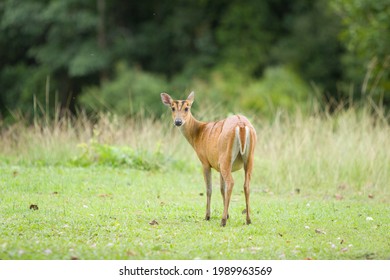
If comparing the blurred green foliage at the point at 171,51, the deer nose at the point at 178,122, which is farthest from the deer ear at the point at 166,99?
the blurred green foliage at the point at 171,51

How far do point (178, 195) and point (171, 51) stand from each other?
71.0 feet

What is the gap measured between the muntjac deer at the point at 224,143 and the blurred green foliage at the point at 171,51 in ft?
56.4

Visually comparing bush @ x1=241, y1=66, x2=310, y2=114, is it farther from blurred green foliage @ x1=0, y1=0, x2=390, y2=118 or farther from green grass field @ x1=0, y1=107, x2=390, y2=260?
green grass field @ x1=0, y1=107, x2=390, y2=260

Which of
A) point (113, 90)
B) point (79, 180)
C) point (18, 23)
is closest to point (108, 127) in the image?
point (79, 180)

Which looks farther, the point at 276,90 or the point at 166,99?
the point at 276,90

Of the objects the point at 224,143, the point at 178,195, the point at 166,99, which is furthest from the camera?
the point at 178,195

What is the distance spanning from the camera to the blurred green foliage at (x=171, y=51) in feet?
88.6

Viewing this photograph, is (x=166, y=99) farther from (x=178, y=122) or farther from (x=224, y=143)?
(x=224, y=143)

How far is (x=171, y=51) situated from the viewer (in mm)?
31516

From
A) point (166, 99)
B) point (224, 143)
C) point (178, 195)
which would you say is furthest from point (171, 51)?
point (224, 143)

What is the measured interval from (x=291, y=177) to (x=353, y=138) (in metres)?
1.55

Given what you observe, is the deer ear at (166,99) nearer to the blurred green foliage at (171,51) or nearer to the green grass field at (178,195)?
the green grass field at (178,195)

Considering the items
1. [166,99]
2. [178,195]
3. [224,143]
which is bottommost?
[178,195]

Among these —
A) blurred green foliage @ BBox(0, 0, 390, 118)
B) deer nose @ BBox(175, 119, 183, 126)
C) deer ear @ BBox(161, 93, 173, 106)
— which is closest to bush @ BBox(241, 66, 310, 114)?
blurred green foliage @ BBox(0, 0, 390, 118)
